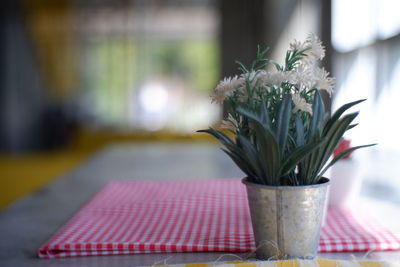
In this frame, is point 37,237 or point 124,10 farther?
point 124,10

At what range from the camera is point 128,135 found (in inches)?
198

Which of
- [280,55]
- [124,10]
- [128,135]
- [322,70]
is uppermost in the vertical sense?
[124,10]

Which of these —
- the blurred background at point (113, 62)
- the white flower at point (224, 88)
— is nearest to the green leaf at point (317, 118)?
the white flower at point (224, 88)

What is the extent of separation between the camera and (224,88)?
59 centimetres

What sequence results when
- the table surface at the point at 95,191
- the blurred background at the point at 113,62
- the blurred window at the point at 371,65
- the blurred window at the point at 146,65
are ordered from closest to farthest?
1. the table surface at the point at 95,191
2. the blurred window at the point at 371,65
3. the blurred background at the point at 113,62
4. the blurred window at the point at 146,65

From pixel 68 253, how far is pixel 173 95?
7272 millimetres

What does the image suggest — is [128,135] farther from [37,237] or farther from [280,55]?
[37,237]

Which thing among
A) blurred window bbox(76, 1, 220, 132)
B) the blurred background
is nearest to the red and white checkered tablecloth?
the blurred background

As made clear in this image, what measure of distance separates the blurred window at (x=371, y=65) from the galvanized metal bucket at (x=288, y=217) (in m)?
1.58

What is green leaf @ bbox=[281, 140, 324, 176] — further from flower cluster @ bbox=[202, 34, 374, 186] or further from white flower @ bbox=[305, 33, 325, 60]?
white flower @ bbox=[305, 33, 325, 60]

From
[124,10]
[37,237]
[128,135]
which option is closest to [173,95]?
[124,10]

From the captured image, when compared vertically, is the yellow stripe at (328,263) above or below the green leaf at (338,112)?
below

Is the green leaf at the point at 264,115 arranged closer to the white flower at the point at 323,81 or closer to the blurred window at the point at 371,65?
the white flower at the point at 323,81

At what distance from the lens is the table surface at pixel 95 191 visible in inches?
26.7
